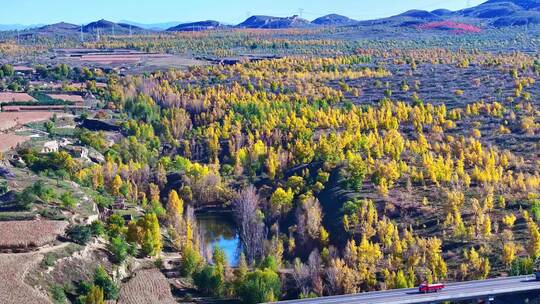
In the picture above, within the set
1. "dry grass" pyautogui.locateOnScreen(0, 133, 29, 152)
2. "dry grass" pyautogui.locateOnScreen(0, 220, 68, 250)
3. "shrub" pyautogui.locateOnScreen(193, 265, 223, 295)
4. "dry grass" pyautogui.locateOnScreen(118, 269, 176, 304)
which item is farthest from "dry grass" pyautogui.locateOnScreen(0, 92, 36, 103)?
"shrub" pyautogui.locateOnScreen(193, 265, 223, 295)

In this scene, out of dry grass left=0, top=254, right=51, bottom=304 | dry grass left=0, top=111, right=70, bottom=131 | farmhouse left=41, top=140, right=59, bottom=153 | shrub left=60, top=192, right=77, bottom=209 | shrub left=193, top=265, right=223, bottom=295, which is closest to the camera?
dry grass left=0, top=254, right=51, bottom=304

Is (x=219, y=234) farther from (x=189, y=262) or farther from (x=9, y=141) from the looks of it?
(x=9, y=141)

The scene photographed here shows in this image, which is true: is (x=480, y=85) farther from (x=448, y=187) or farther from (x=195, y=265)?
(x=195, y=265)

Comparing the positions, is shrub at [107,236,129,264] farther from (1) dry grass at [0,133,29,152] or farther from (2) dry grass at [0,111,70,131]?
(2) dry grass at [0,111,70,131]

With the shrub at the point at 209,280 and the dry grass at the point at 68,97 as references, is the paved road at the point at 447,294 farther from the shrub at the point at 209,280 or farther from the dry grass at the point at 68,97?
the dry grass at the point at 68,97

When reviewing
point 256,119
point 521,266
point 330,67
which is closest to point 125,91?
point 256,119

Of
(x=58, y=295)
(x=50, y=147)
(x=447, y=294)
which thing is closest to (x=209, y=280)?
(x=58, y=295)

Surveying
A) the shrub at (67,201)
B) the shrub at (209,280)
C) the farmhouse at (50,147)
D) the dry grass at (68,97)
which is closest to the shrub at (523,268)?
the shrub at (209,280)
